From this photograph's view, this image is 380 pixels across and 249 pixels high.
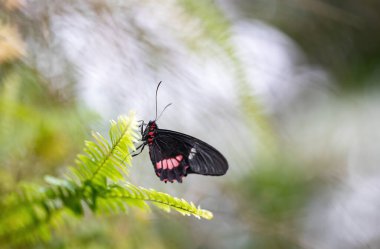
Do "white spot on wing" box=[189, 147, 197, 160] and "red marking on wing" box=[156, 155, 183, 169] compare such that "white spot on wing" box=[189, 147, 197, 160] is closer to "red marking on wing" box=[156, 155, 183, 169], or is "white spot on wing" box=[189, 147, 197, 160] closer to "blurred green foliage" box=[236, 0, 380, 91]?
"red marking on wing" box=[156, 155, 183, 169]

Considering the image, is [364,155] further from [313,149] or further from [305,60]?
[305,60]

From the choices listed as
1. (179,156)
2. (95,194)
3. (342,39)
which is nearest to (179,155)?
(179,156)

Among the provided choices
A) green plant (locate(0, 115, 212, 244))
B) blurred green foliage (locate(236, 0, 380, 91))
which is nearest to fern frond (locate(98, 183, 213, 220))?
green plant (locate(0, 115, 212, 244))

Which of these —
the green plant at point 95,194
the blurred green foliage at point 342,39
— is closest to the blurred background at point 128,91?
the green plant at point 95,194

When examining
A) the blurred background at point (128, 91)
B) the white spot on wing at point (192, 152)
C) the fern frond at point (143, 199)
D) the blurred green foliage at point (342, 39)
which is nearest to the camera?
the fern frond at point (143, 199)

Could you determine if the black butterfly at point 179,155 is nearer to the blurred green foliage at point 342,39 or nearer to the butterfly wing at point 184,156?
the butterfly wing at point 184,156

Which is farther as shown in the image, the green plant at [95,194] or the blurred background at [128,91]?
the blurred background at [128,91]

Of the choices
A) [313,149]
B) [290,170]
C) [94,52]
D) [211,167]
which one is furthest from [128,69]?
[313,149]

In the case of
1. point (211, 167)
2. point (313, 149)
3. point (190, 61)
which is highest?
point (313, 149)
